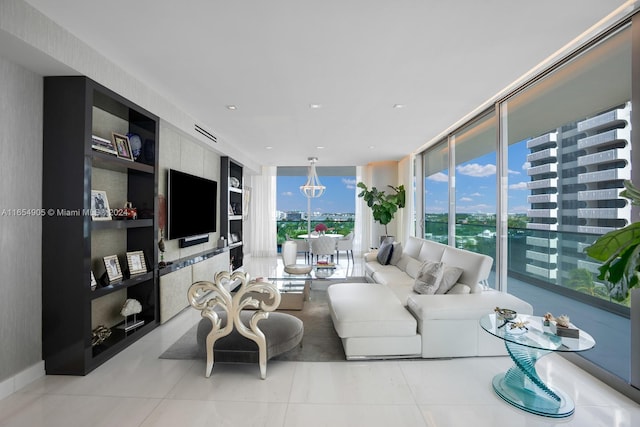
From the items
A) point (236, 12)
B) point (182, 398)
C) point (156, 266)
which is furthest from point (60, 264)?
point (236, 12)

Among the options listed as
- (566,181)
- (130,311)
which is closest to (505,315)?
(566,181)

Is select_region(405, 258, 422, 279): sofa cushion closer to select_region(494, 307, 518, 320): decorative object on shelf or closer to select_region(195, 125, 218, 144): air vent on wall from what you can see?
select_region(494, 307, 518, 320): decorative object on shelf

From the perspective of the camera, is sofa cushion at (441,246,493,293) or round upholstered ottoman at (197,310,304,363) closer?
round upholstered ottoman at (197,310,304,363)

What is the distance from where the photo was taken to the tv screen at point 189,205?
13.3 ft

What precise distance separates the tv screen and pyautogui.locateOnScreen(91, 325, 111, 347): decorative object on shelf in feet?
4.39

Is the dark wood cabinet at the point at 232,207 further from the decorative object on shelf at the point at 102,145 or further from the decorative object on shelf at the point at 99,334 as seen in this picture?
the decorative object on shelf at the point at 99,334

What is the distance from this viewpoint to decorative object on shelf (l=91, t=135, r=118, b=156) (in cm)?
270

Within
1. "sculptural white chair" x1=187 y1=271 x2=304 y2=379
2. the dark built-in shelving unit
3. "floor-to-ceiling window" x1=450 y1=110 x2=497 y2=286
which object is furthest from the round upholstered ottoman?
"floor-to-ceiling window" x1=450 y1=110 x2=497 y2=286

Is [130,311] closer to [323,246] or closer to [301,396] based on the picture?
[301,396]

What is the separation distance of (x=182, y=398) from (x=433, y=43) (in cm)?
324

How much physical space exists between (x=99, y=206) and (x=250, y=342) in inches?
74.5

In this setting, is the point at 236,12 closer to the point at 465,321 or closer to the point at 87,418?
the point at 87,418

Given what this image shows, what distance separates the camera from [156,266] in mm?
3480

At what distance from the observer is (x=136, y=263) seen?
327 centimetres
